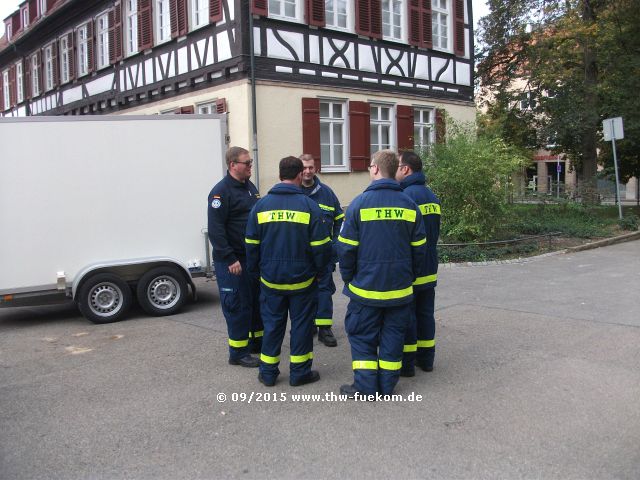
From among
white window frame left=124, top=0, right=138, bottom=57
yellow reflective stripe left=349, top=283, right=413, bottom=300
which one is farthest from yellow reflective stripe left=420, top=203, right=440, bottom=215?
white window frame left=124, top=0, right=138, bottom=57

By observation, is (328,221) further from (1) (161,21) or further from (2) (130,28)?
(2) (130,28)

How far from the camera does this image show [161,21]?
1733cm

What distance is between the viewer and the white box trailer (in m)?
7.37

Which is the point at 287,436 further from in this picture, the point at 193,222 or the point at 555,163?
the point at 555,163

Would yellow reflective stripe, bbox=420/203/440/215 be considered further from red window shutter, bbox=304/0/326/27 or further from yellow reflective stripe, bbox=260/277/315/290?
red window shutter, bbox=304/0/326/27

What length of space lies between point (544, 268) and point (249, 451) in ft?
27.5

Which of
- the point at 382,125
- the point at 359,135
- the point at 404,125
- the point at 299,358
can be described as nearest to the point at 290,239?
the point at 299,358

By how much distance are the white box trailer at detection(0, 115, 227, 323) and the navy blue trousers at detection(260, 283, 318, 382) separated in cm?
338

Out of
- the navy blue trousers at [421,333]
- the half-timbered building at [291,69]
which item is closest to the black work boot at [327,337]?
the navy blue trousers at [421,333]

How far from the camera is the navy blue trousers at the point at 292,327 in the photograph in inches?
189

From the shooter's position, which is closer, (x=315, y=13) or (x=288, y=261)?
(x=288, y=261)

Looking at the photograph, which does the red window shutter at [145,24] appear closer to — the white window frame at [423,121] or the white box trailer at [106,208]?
the white window frame at [423,121]

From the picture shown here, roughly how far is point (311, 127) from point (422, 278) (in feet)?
36.8

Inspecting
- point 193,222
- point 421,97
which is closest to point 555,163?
point 421,97
